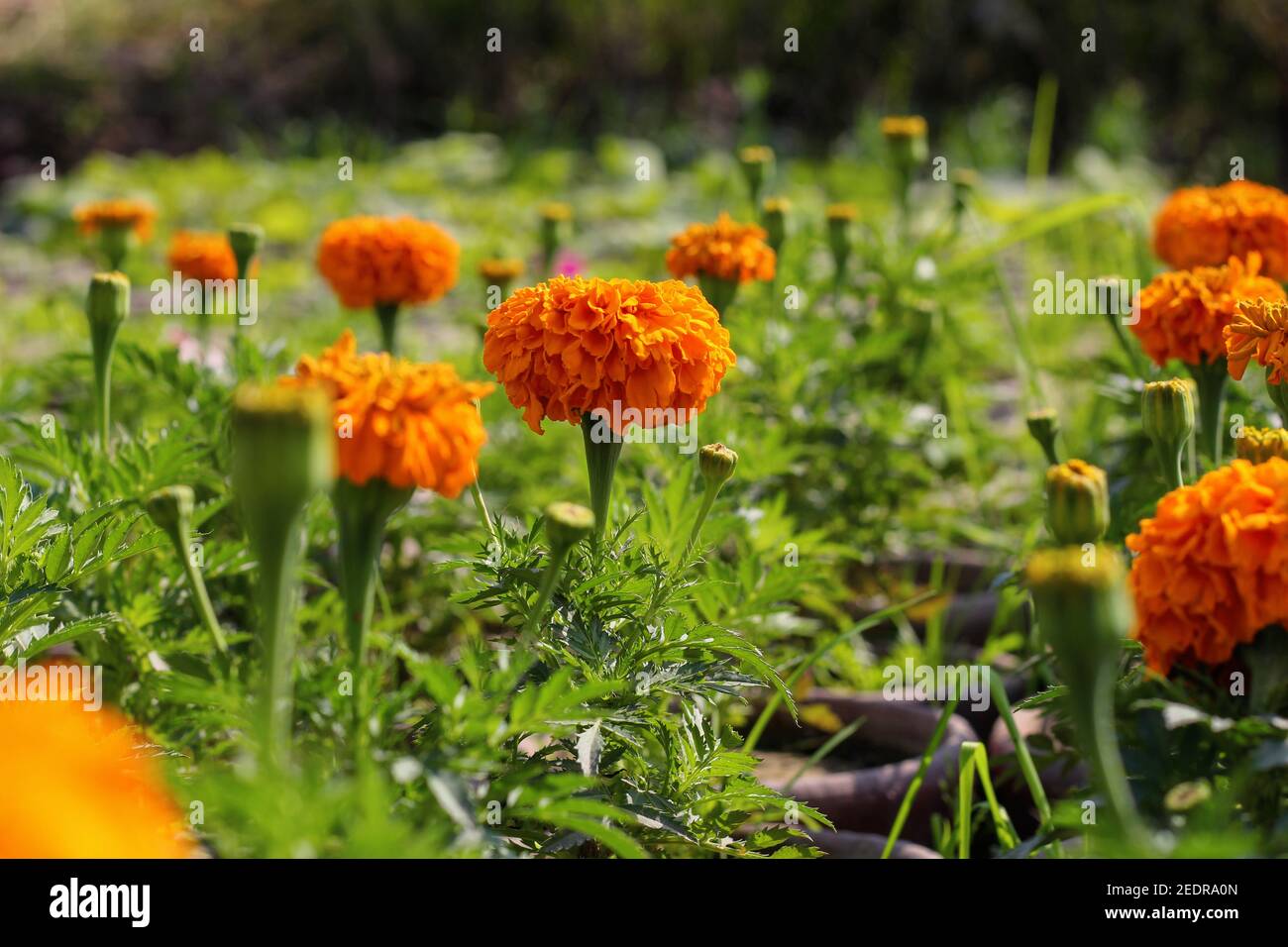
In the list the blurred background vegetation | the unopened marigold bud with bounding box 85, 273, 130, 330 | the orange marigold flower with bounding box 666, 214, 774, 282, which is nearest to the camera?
the unopened marigold bud with bounding box 85, 273, 130, 330

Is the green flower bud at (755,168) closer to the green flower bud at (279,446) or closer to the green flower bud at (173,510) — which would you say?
the green flower bud at (173,510)

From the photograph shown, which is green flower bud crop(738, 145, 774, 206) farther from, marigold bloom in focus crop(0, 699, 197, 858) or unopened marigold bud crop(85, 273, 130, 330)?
marigold bloom in focus crop(0, 699, 197, 858)

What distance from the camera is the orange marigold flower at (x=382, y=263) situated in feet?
7.67

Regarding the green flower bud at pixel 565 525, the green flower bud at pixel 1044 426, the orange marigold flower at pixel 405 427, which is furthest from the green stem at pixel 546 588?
the green flower bud at pixel 1044 426

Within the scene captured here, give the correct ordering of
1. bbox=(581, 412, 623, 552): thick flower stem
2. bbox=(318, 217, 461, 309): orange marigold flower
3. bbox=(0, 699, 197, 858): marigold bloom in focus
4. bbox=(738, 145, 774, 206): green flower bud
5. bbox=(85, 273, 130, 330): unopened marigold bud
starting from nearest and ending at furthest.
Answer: bbox=(0, 699, 197, 858): marigold bloom in focus < bbox=(581, 412, 623, 552): thick flower stem < bbox=(85, 273, 130, 330): unopened marigold bud < bbox=(318, 217, 461, 309): orange marigold flower < bbox=(738, 145, 774, 206): green flower bud

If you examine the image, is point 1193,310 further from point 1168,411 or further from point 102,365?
point 102,365

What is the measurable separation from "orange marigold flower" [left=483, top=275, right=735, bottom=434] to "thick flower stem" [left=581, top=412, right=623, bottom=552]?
0.16ft

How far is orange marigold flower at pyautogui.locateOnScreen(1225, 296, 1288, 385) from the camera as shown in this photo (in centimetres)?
152

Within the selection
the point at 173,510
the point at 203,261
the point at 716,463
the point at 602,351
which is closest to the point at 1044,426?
the point at 716,463

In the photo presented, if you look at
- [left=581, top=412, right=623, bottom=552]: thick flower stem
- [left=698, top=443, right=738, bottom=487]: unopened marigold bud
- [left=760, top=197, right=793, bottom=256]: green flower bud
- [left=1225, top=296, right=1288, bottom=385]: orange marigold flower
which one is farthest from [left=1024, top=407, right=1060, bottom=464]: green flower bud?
[left=760, top=197, right=793, bottom=256]: green flower bud

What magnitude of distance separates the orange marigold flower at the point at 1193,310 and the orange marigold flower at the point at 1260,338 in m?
0.13

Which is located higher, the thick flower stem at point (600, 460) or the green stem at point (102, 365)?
the green stem at point (102, 365)

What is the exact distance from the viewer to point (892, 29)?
7.99m

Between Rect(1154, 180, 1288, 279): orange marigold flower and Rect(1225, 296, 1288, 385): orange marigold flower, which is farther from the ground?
Rect(1154, 180, 1288, 279): orange marigold flower
